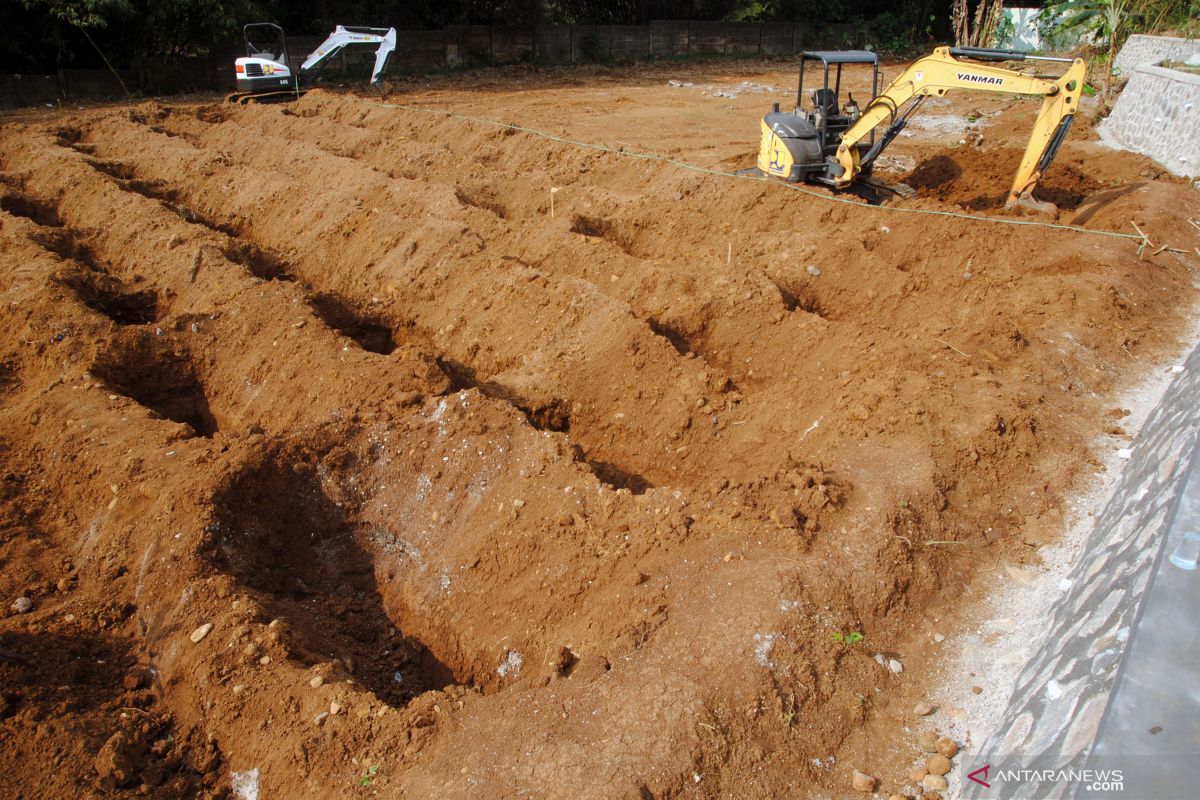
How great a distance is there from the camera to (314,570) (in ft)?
18.1

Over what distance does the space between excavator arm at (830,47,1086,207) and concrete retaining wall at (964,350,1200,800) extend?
5776 millimetres

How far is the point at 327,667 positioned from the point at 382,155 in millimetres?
11047

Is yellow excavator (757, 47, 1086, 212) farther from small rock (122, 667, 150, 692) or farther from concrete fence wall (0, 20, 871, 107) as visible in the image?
concrete fence wall (0, 20, 871, 107)

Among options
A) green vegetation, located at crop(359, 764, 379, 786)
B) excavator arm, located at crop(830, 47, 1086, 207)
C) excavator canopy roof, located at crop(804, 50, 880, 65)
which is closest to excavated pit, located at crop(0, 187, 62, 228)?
green vegetation, located at crop(359, 764, 379, 786)

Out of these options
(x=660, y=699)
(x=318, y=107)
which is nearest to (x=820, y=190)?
(x=660, y=699)

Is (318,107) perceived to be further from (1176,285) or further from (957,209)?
(1176,285)

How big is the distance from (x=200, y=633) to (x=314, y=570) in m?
1.12

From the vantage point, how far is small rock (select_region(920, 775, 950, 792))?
376cm

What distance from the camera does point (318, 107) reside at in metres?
16.6

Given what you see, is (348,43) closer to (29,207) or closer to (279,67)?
(279,67)

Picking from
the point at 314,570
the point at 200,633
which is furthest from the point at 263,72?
the point at 200,633

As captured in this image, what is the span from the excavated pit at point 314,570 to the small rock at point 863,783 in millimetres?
2474

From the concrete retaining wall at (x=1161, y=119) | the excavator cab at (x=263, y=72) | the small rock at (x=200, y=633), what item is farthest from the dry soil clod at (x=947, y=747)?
the excavator cab at (x=263, y=72)

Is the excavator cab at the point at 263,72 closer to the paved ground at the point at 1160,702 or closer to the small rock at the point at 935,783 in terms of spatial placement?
the small rock at the point at 935,783
